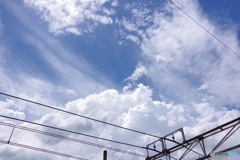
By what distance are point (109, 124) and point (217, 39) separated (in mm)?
7111

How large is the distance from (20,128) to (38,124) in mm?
2008

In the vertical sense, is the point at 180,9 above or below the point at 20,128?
above

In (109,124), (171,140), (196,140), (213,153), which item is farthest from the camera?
(171,140)

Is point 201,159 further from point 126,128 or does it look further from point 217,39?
point 217,39

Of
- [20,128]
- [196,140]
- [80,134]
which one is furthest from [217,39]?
[20,128]

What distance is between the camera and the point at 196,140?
1330 centimetres

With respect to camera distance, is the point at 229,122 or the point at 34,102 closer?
the point at 34,102

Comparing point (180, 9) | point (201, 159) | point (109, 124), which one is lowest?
point (201, 159)

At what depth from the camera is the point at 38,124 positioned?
1038 cm

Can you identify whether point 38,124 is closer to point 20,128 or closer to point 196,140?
point 20,128

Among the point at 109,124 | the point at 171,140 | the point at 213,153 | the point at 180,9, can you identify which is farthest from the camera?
the point at 171,140

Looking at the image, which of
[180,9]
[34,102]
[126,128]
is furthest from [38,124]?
[180,9]

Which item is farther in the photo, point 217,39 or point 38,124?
point 217,39

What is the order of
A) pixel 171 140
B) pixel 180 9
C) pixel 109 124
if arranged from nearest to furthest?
pixel 180 9 → pixel 109 124 → pixel 171 140
